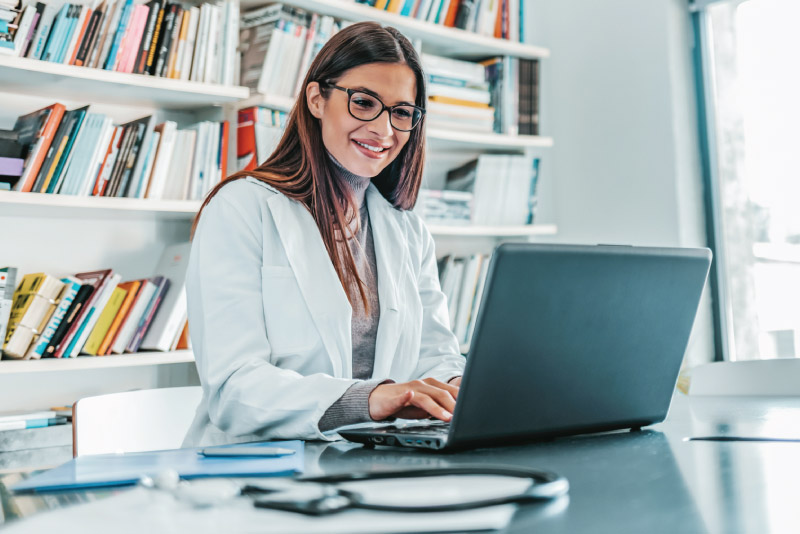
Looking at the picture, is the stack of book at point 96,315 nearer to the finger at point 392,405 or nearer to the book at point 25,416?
the book at point 25,416

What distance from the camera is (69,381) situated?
2.20m

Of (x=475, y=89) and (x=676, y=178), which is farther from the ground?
(x=475, y=89)

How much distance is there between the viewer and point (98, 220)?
7.35ft

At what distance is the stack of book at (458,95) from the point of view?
2781 mm

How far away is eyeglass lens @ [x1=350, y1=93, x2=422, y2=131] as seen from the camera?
1.46 m

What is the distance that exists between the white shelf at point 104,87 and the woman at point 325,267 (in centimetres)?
73

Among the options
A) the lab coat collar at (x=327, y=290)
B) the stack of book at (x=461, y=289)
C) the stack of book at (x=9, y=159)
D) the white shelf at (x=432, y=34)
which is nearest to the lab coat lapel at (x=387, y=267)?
the lab coat collar at (x=327, y=290)

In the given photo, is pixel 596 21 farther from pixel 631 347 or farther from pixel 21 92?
pixel 631 347

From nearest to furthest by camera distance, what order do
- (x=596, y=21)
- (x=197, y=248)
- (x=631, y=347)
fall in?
(x=631, y=347) < (x=197, y=248) < (x=596, y=21)

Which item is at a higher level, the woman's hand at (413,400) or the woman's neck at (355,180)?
the woman's neck at (355,180)

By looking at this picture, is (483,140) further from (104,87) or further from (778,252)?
(104,87)

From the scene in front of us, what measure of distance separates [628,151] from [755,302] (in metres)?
0.69

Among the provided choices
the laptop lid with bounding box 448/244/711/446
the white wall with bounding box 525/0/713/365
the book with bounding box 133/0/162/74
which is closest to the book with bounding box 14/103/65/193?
the book with bounding box 133/0/162/74

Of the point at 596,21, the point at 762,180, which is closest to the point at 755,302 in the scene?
the point at 762,180
